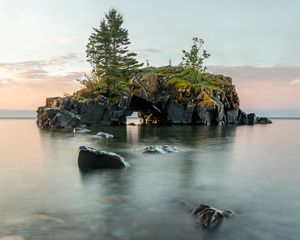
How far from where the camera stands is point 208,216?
38.9 feet

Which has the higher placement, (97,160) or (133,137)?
(97,160)

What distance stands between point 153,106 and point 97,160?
66.9m

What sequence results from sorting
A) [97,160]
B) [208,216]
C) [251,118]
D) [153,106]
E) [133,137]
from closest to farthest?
[208,216] → [97,160] → [133,137] → [153,106] → [251,118]

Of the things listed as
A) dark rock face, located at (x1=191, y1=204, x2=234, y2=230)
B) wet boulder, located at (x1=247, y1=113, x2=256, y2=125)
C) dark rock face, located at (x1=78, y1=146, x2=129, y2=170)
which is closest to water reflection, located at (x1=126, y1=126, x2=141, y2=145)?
dark rock face, located at (x1=78, y1=146, x2=129, y2=170)

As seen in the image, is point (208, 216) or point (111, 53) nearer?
point (208, 216)

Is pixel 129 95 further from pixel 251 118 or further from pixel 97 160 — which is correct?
pixel 97 160

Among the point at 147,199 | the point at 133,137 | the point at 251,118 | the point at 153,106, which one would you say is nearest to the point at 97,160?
the point at 147,199

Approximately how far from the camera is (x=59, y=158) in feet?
100

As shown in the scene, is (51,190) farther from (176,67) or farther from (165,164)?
(176,67)

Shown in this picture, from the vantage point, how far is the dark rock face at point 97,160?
23.2 metres

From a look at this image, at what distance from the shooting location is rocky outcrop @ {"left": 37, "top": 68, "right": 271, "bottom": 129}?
77.7 m

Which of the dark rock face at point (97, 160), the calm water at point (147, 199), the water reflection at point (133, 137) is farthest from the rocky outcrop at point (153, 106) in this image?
the dark rock face at point (97, 160)

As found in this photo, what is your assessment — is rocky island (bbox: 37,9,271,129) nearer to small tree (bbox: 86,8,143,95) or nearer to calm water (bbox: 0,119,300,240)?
small tree (bbox: 86,8,143,95)

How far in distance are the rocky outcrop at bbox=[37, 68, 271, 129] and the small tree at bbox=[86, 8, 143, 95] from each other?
211 inches
